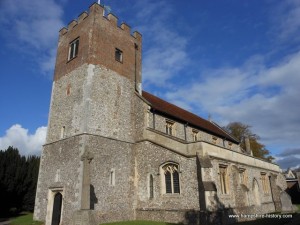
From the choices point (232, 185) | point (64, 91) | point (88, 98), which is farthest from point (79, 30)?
point (232, 185)

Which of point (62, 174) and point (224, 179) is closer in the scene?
point (62, 174)

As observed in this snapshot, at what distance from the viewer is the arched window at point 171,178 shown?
1616 centimetres

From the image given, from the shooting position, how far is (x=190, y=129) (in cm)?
2292

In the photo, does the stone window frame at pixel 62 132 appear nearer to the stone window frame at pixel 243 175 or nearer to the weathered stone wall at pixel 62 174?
the weathered stone wall at pixel 62 174

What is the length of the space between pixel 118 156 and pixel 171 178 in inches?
155

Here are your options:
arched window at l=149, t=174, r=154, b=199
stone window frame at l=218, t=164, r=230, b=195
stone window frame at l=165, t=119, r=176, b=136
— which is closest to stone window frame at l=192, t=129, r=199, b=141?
stone window frame at l=165, t=119, r=176, b=136

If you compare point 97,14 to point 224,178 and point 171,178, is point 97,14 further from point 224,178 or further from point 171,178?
point 224,178

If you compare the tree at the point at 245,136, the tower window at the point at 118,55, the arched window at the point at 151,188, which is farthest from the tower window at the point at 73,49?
the tree at the point at 245,136

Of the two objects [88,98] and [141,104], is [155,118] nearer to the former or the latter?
[141,104]

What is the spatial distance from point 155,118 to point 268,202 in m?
12.0

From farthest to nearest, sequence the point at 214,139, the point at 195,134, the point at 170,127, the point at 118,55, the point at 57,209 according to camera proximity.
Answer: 1. the point at 214,139
2. the point at 195,134
3. the point at 170,127
4. the point at 118,55
5. the point at 57,209

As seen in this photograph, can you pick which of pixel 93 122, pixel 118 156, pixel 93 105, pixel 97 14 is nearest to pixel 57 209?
pixel 118 156

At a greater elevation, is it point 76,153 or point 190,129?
point 190,129

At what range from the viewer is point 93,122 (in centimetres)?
1697
